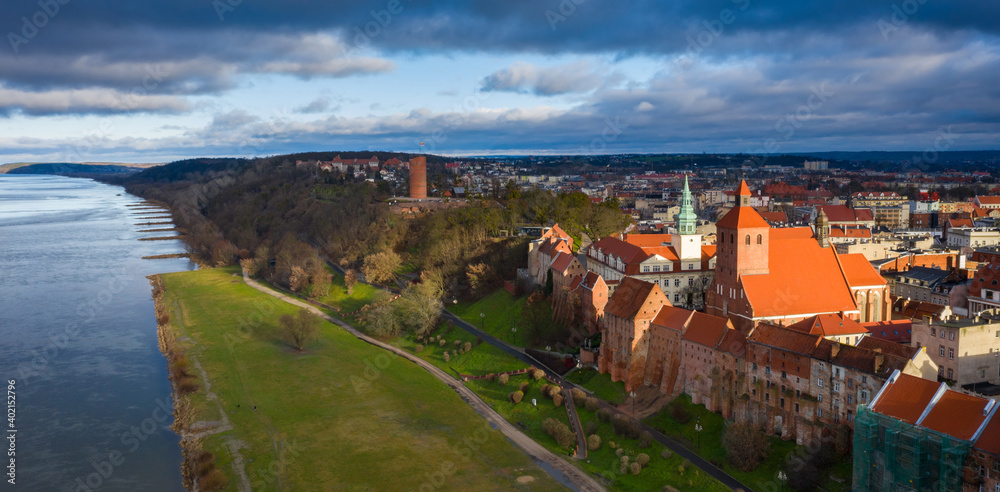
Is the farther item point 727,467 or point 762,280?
point 762,280

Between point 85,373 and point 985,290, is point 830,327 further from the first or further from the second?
point 85,373

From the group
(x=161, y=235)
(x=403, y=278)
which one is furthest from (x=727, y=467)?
(x=161, y=235)

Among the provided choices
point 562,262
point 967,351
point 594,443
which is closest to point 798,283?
point 967,351

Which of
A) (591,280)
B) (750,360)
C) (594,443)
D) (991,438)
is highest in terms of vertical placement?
(591,280)

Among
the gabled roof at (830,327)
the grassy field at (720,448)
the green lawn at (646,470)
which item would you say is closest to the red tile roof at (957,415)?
the grassy field at (720,448)

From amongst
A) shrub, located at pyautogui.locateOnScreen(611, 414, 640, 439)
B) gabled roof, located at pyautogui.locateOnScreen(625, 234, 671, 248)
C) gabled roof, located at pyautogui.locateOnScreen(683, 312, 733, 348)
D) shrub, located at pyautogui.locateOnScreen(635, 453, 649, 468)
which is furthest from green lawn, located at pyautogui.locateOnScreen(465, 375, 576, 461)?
gabled roof, located at pyautogui.locateOnScreen(625, 234, 671, 248)

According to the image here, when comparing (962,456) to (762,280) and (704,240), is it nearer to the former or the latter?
(762,280)

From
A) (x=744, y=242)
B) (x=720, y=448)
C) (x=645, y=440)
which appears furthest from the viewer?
(x=744, y=242)
